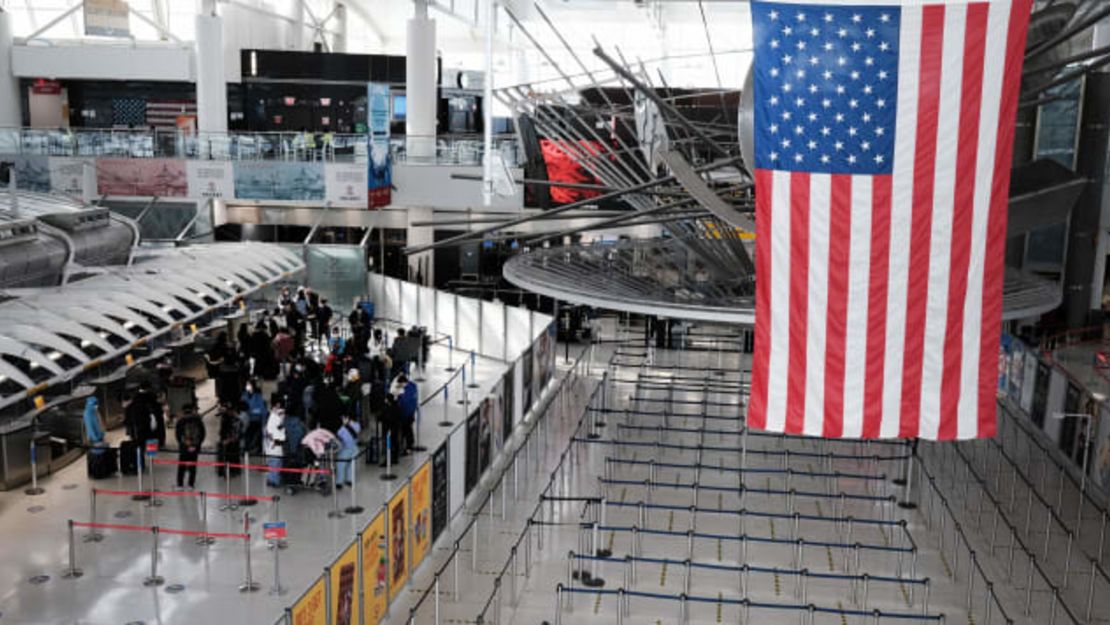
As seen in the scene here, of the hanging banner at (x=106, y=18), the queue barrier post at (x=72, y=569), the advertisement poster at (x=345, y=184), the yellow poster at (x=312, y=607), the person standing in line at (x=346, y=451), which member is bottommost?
the queue barrier post at (x=72, y=569)

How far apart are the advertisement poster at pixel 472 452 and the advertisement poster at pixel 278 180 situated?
52.8 feet

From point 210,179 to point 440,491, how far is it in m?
19.5

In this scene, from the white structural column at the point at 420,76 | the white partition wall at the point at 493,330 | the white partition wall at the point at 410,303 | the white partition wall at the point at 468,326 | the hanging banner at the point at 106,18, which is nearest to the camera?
the white partition wall at the point at 493,330

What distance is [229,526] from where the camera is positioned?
13539 mm

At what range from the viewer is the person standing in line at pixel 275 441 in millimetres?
14578

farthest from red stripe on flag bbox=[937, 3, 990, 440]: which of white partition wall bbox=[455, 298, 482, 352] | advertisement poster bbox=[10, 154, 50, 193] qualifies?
advertisement poster bbox=[10, 154, 50, 193]

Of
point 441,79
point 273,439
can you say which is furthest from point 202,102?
point 273,439

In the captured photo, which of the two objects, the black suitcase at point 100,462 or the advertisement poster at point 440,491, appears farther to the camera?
the black suitcase at point 100,462

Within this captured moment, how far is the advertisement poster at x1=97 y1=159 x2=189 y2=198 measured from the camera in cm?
3020

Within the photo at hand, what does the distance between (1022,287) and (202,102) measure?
2571 centimetres

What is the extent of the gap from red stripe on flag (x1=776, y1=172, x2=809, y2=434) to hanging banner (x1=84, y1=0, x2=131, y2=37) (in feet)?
114

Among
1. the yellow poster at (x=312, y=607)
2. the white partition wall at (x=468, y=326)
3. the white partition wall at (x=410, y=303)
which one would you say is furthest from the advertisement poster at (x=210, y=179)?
the yellow poster at (x=312, y=607)

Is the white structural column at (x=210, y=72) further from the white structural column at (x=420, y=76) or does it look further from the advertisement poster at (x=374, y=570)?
the advertisement poster at (x=374, y=570)

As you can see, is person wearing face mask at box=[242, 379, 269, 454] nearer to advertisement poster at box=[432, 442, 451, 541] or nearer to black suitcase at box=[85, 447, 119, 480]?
black suitcase at box=[85, 447, 119, 480]
